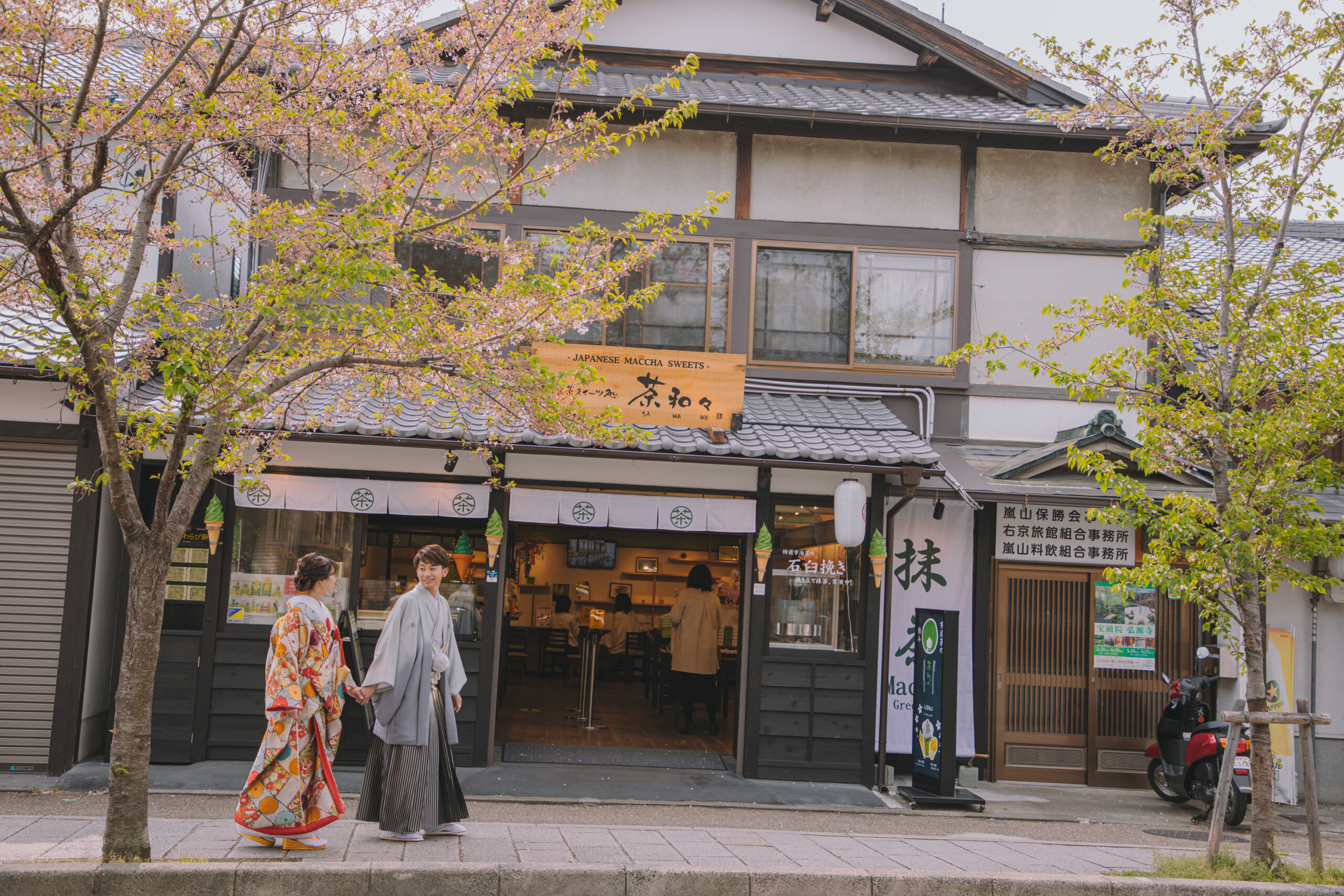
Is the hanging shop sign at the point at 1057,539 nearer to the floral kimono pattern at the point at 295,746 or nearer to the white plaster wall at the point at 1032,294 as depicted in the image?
the white plaster wall at the point at 1032,294

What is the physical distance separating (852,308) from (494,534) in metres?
5.11

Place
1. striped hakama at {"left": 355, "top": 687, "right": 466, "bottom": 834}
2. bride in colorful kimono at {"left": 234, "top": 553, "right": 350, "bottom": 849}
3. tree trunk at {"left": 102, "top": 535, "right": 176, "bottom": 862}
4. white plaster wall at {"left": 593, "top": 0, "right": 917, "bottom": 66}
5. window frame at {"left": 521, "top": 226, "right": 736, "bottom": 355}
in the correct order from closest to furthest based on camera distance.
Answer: tree trunk at {"left": 102, "top": 535, "right": 176, "bottom": 862} → bride in colorful kimono at {"left": 234, "top": 553, "right": 350, "bottom": 849} → striped hakama at {"left": 355, "top": 687, "right": 466, "bottom": 834} → window frame at {"left": 521, "top": 226, "right": 736, "bottom": 355} → white plaster wall at {"left": 593, "top": 0, "right": 917, "bottom": 66}

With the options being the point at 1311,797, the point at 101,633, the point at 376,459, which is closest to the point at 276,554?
the point at 376,459

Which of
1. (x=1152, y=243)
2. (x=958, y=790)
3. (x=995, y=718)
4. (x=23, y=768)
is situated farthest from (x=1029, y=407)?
(x=23, y=768)

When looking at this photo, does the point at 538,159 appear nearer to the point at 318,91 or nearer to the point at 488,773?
the point at 318,91

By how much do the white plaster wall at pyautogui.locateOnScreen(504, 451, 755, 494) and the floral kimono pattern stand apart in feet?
13.6

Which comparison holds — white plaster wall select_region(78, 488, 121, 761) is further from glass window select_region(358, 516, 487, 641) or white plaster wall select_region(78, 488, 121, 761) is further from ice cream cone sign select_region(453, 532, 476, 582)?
ice cream cone sign select_region(453, 532, 476, 582)

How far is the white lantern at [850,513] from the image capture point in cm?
Answer: 1007

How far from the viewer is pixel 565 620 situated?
17.2 meters

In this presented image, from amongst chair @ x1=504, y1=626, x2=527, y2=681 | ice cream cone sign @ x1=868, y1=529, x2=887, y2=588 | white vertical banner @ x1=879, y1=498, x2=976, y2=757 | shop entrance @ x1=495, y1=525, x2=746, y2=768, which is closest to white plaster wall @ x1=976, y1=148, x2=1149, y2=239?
white vertical banner @ x1=879, y1=498, x2=976, y2=757

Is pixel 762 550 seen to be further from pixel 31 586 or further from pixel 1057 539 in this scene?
pixel 31 586

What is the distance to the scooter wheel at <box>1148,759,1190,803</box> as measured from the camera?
10602mm

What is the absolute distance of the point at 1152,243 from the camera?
39.3 ft

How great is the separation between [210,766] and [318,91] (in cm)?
648
